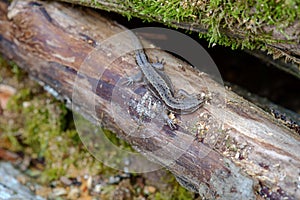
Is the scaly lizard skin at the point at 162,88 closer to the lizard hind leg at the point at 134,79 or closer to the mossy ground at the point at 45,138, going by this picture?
the lizard hind leg at the point at 134,79

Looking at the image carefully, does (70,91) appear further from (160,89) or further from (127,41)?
(160,89)

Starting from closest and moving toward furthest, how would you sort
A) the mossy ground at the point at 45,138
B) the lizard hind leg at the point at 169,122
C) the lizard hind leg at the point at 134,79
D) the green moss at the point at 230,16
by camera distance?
the green moss at the point at 230,16, the lizard hind leg at the point at 169,122, the lizard hind leg at the point at 134,79, the mossy ground at the point at 45,138

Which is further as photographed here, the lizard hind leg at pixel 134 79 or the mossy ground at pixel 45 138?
the mossy ground at pixel 45 138

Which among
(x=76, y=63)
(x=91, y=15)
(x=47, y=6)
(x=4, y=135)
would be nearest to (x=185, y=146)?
(x=76, y=63)

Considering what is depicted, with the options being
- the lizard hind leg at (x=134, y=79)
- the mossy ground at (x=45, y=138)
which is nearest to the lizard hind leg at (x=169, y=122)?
the lizard hind leg at (x=134, y=79)

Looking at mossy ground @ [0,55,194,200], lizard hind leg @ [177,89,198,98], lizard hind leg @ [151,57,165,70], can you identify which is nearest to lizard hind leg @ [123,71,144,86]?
lizard hind leg @ [151,57,165,70]

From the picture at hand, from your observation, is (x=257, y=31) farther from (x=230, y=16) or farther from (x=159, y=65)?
(x=159, y=65)
